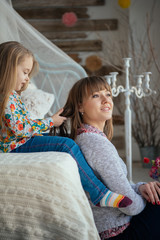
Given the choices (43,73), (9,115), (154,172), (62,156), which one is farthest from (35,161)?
(43,73)

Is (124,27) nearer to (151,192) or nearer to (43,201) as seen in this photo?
(151,192)

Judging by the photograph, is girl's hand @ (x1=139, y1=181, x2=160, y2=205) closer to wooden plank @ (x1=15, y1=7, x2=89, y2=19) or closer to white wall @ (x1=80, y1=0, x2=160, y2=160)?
white wall @ (x1=80, y1=0, x2=160, y2=160)

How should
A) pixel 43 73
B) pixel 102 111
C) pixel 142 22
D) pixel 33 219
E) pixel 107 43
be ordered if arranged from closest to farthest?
pixel 33 219 < pixel 102 111 < pixel 43 73 < pixel 142 22 < pixel 107 43

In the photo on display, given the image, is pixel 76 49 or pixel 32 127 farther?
pixel 76 49

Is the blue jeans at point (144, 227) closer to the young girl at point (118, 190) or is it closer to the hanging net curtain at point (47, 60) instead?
the young girl at point (118, 190)

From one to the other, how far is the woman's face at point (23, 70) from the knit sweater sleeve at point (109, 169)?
571 millimetres

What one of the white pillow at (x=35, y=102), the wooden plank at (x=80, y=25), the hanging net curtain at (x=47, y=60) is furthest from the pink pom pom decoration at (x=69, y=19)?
the white pillow at (x=35, y=102)

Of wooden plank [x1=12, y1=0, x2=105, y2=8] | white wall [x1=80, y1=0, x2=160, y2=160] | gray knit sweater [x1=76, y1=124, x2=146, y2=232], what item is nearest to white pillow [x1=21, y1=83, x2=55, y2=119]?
gray knit sweater [x1=76, y1=124, x2=146, y2=232]

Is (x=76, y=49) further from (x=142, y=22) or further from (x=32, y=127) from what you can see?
(x=32, y=127)

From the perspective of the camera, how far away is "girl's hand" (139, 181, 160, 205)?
120 centimetres

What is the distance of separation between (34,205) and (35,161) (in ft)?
0.51

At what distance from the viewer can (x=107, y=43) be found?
4277mm

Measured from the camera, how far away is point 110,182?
1202 mm

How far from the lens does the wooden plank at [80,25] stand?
4281 millimetres
